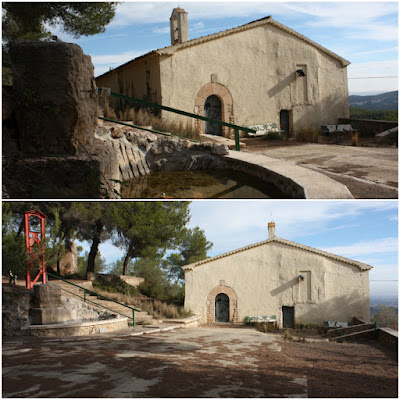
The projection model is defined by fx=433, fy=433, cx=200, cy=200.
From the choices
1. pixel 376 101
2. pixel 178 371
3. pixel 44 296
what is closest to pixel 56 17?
pixel 44 296

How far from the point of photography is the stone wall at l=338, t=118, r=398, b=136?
17250mm

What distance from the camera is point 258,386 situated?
5141 millimetres

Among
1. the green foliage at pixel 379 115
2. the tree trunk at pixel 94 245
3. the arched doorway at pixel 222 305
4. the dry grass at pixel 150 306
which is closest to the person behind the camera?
the dry grass at pixel 150 306

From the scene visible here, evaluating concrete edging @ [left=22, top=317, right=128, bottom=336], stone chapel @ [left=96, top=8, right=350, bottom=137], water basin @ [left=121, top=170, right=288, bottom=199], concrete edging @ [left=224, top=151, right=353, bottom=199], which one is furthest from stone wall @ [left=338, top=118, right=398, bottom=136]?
concrete edging @ [left=22, top=317, right=128, bottom=336]

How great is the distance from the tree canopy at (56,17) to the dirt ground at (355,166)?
21.4 ft

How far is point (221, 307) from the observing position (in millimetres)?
19094

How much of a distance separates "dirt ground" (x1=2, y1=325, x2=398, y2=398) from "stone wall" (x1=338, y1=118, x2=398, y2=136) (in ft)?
37.2

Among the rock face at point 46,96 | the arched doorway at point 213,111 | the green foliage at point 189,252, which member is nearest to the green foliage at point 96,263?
the green foliage at point 189,252

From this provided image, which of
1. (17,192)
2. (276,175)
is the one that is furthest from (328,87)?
(17,192)

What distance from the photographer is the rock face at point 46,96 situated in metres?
5.66

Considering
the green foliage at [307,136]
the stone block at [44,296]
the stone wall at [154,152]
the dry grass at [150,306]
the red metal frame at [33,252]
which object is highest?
the green foliage at [307,136]

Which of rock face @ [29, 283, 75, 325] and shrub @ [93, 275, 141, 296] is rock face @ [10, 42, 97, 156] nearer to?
rock face @ [29, 283, 75, 325]

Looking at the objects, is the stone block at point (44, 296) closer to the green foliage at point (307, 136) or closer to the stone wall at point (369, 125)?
the green foliage at point (307, 136)

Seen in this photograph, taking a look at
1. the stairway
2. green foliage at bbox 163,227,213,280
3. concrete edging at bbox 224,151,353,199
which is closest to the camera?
concrete edging at bbox 224,151,353,199
